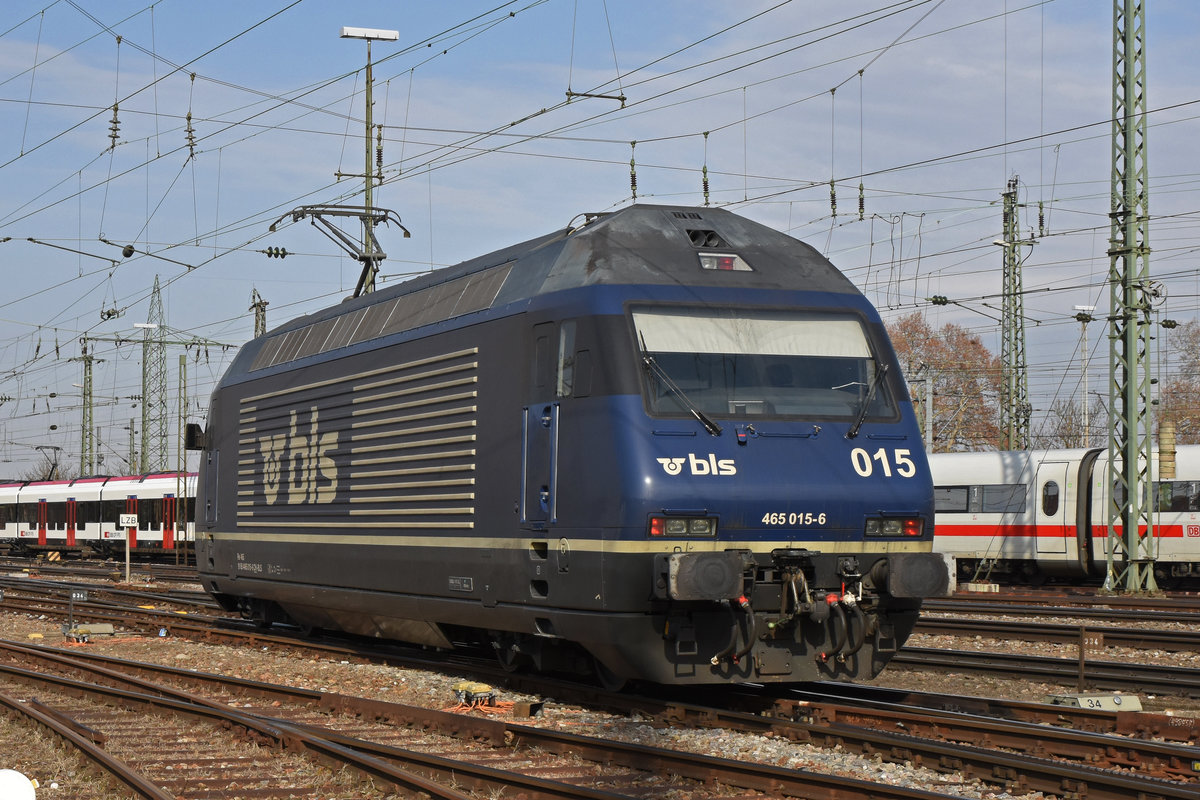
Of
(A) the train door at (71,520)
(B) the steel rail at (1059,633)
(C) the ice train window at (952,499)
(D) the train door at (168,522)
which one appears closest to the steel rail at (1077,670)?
(B) the steel rail at (1059,633)

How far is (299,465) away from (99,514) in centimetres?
3942

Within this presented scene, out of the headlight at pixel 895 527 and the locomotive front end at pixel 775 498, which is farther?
the headlight at pixel 895 527

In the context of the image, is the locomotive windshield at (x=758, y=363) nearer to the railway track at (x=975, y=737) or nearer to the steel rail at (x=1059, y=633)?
the railway track at (x=975, y=737)

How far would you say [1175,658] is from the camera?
645 inches

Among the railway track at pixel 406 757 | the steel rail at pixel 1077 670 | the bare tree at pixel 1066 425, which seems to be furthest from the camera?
the bare tree at pixel 1066 425

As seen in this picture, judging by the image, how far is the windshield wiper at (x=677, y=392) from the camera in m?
10.8

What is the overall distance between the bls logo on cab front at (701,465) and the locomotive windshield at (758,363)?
0.41 metres

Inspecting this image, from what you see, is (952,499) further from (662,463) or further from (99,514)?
(99,514)

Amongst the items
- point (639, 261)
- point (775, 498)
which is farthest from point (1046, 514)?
point (775, 498)

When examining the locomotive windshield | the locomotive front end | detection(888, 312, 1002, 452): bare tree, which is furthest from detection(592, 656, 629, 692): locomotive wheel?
detection(888, 312, 1002, 452): bare tree

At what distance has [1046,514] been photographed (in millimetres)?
31562

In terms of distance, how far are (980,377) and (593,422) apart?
6848cm

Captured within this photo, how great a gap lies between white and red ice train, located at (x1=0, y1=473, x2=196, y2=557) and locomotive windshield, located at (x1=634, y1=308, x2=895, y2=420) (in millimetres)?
34916

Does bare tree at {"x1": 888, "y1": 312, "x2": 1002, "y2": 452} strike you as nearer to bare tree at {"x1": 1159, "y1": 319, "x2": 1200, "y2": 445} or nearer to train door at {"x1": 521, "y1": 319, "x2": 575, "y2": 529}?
bare tree at {"x1": 1159, "y1": 319, "x2": 1200, "y2": 445}
